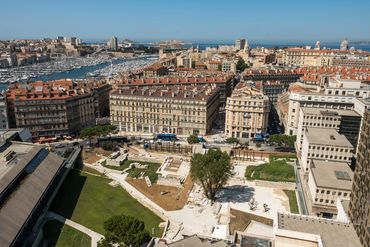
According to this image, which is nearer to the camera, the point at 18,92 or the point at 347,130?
the point at 347,130

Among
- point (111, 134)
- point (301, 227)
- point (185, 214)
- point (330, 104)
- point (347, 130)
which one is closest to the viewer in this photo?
point (301, 227)

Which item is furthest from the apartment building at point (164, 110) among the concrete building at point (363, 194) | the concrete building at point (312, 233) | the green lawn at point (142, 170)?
the concrete building at point (363, 194)

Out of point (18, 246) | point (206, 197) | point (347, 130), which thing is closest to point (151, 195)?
point (206, 197)

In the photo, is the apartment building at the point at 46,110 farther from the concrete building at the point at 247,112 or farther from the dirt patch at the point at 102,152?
the concrete building at the point at 247,112

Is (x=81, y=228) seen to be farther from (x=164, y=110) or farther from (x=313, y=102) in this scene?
(x=313, y=102)

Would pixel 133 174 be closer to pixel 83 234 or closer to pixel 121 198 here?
Answer: pixel 121 198

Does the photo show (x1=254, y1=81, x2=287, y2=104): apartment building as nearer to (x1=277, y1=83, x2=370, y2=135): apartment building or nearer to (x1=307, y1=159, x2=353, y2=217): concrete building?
(x1=277, y1=83, x2=370, y2=135): apartment building

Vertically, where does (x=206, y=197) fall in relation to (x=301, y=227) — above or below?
below

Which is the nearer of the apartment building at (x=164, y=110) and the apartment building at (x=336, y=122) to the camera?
the apartment building at (x=336, y=122)
